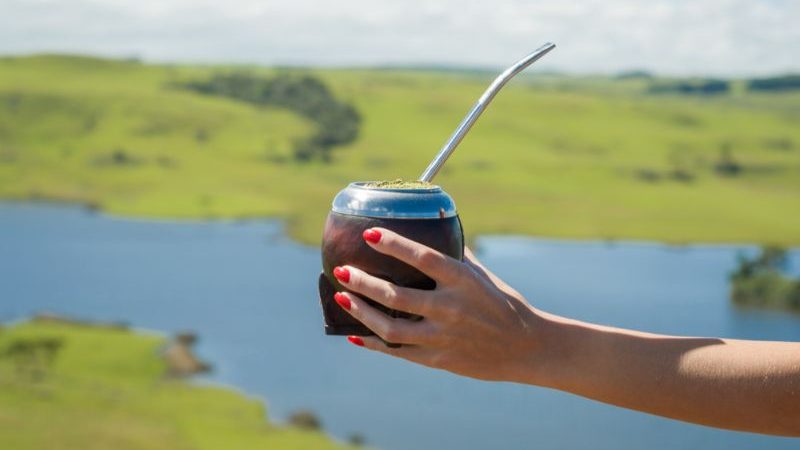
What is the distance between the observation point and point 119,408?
18984 millimetres

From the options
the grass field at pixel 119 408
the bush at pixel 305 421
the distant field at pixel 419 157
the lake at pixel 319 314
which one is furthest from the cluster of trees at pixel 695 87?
the bush at pixel 305 421

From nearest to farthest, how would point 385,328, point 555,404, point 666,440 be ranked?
point 385,328, point 666,440, point 555,404

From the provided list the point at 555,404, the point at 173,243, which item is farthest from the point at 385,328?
the point at 173,243

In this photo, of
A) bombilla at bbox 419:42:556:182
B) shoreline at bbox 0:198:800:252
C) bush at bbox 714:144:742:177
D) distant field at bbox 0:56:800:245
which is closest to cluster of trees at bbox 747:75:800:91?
distant field at bbox 0:56:800:245

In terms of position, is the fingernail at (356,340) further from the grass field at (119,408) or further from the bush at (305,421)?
the bush at (305,421)

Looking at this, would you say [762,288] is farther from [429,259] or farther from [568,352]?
[429,259]

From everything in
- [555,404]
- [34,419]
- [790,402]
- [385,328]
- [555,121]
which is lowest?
[555,121]

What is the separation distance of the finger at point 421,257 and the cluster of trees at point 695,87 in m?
108

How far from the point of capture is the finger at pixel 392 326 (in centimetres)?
147

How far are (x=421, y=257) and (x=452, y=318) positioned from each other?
100 mm

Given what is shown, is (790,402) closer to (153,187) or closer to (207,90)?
(153,187)

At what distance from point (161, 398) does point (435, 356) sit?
1963 cm


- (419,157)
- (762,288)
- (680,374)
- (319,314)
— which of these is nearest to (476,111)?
(680,374)

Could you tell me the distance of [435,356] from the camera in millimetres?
1522
